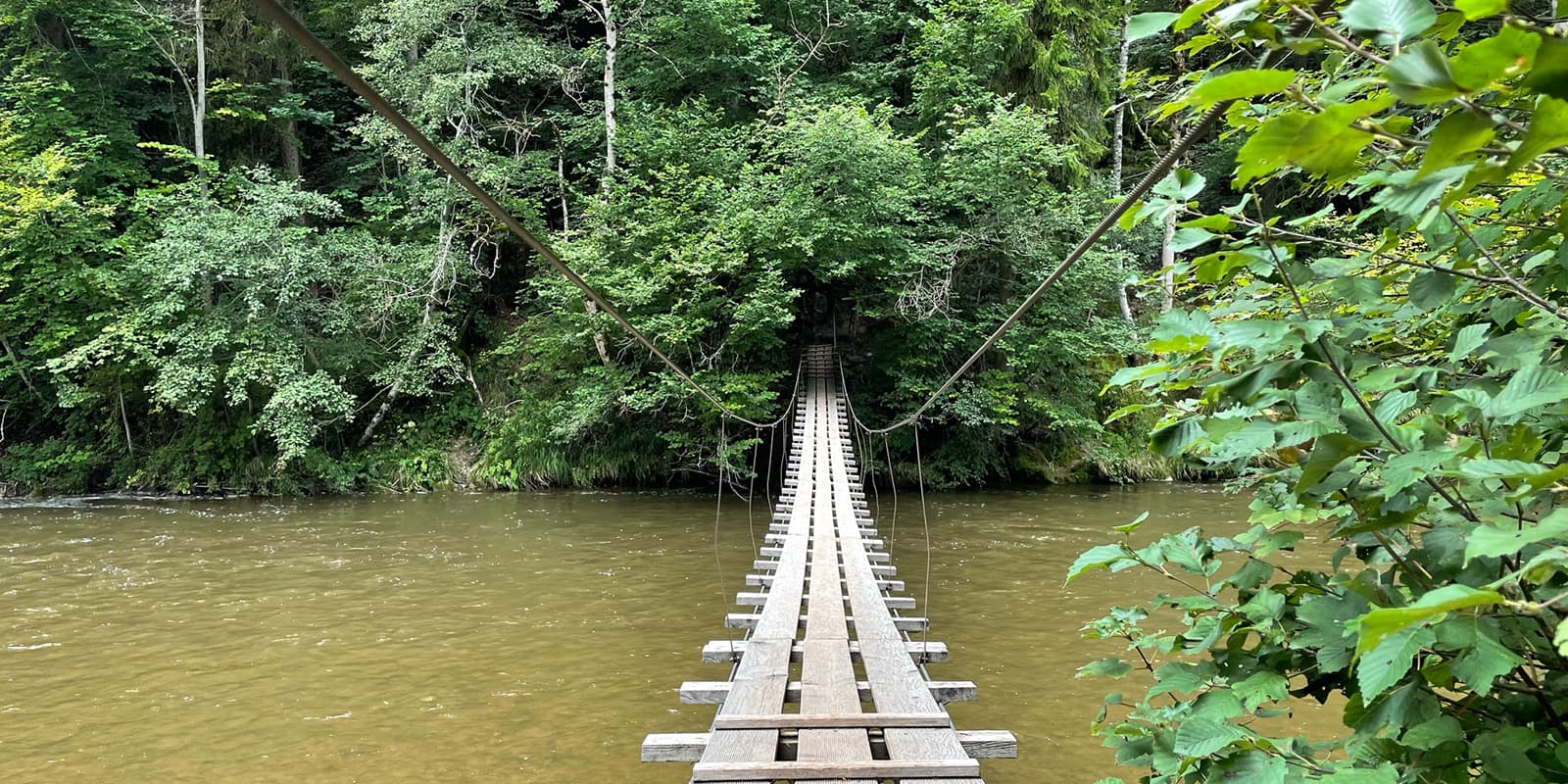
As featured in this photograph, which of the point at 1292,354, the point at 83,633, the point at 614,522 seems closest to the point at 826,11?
the point at 614,522

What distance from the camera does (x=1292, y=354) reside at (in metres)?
0.86

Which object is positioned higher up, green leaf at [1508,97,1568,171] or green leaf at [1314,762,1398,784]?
→ green leaf at [1508,97,1568,171]

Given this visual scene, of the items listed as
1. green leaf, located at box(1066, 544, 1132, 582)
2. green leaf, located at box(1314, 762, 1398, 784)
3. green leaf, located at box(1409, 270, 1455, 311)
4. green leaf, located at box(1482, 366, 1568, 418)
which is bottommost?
green leaf, located at box(1314, 762, 1398, 784)

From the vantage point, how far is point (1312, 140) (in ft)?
1.86

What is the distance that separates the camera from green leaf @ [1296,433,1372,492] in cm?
77

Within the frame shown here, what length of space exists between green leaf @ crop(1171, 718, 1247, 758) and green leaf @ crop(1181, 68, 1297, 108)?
2.11 ft

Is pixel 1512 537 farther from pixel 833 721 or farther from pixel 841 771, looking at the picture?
pixel 833 721

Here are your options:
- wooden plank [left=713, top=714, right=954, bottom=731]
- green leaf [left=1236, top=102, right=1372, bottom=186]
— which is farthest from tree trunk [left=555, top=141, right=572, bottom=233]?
green leaf [left=1236, top=102, right=1372, bottom=186]

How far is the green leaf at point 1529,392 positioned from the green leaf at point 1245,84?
0.36 m

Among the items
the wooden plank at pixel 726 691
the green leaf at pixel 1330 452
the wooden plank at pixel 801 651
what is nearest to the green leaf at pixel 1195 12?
the green leaf at pixel 1330 452

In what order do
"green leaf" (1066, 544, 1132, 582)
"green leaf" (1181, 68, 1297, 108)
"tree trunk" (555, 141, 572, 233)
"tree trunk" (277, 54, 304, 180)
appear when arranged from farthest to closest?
"tree trunk" (277, 54, 304, 180)
"tree trunk" (555, 141, 572, 233)
"green leaf" (1066, 544, 1132, 582)
"green leaf" (1181, 68, 1297, 108)

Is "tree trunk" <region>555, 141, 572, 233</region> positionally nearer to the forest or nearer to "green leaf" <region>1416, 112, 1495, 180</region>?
the forest

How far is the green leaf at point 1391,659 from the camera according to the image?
25.1 inches

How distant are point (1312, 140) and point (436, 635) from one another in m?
5.61
